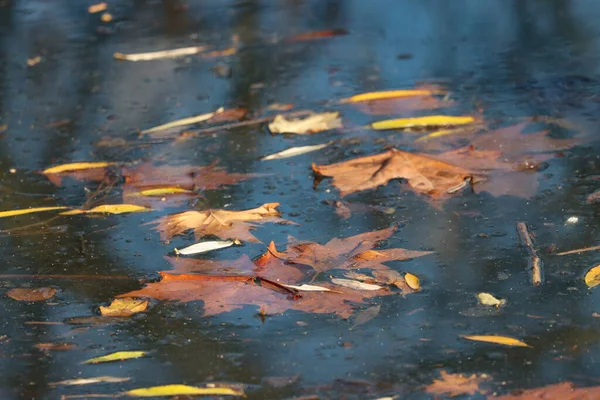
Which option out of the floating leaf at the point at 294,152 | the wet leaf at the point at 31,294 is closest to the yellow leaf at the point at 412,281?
the wet leaf at the point at 31,294

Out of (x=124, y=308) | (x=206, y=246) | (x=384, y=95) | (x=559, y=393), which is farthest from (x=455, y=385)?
(x=384, y=95)

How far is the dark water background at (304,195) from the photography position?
7.13ft

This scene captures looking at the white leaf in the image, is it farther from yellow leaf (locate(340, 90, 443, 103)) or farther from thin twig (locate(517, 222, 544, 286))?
yellow leaf (locate(340, 90, 443, 103))

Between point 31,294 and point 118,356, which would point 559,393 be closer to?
point 118,356

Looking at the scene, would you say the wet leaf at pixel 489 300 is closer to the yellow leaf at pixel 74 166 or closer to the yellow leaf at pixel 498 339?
the yellow leaf at pixel 498 339

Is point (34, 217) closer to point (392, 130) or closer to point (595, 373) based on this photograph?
point (392, 130)

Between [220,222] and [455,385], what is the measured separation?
103cm

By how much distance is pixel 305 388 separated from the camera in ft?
6.79

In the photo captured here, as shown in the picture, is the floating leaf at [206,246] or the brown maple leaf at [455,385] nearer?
the brown maple leaf at [455,385]

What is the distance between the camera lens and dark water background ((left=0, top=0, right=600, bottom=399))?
7.13 ft

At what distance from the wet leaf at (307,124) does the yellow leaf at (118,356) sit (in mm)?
1543

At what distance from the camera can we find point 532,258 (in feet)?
8.35

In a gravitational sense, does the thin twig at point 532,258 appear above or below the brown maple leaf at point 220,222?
above

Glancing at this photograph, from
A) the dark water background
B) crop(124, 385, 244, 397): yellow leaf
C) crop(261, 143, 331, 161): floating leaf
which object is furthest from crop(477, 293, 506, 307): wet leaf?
crop(261, 143, 331, 161): floating leaf
